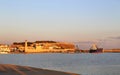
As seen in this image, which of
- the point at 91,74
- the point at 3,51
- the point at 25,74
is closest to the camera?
the point at 25,74

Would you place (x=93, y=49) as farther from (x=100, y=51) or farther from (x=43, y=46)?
(x=43, y=46)

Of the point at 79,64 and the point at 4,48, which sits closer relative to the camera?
the point at 79,64

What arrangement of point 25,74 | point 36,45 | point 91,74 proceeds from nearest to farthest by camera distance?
1. point 25,74
2. point 91,74
3. point 36,45

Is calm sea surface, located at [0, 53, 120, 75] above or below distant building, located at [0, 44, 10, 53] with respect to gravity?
below

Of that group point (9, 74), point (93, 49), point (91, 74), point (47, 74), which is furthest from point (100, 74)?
point (93, 49)

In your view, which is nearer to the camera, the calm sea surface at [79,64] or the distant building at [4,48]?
the calm sea surface at [79,64]

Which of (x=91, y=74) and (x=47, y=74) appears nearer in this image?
(x=47, y=74)

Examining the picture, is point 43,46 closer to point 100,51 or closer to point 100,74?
point 100,51

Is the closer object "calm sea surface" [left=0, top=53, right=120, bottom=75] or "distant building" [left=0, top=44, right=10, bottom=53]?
"calm sea surface" [left=0, top=53, right=120, bottom=75]

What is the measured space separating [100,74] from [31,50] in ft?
537

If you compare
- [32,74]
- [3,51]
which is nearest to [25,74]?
[32,74]

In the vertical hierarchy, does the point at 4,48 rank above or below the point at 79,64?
above

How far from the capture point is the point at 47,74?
27.1m

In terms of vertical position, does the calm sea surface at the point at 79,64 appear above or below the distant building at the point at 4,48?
below
